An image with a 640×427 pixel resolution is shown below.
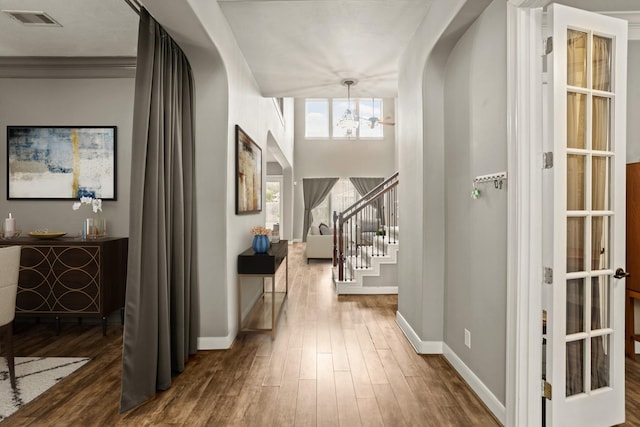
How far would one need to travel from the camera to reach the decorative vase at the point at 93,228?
3.76m

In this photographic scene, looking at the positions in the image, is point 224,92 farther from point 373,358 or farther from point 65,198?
point 373,358

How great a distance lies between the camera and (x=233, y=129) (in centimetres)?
348

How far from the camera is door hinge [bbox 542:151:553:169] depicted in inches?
74.2

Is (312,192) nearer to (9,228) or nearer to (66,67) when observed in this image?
(66,67)

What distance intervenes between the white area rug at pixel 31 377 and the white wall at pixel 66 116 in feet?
4.68

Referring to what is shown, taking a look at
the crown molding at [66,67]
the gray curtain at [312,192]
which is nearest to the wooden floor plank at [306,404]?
the crown molding at [66,67]

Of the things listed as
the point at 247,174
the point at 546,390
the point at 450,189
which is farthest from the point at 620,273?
the point at 247,174

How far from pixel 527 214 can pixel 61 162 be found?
450 centimetres

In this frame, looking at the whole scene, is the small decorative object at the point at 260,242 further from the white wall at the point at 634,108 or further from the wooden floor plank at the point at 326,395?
the white wall at the point at 634,108

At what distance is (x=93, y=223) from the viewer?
3797 millimetres

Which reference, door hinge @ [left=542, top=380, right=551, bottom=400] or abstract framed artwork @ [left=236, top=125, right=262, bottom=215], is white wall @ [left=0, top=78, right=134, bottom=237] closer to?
abstract framed artwork @ [left=236, top=125, right=262, bottom=215]

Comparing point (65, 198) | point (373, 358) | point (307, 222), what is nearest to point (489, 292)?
point (373, 358)

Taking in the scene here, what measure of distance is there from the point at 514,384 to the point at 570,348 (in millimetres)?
360

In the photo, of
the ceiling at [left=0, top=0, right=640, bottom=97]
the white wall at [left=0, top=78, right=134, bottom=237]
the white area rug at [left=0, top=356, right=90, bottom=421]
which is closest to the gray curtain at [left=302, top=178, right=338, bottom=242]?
the ceiling at [left=0, top=0, right=640, bottom=97]
